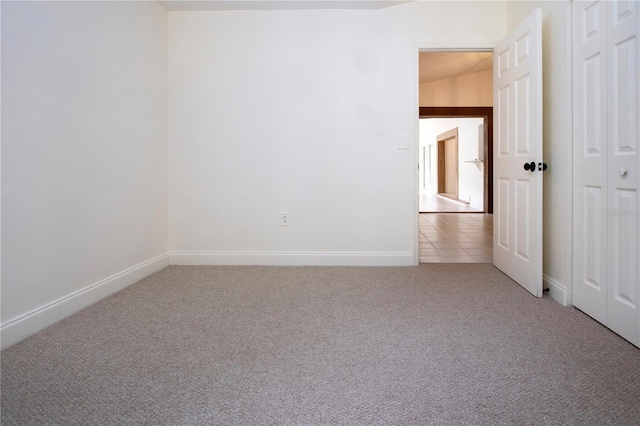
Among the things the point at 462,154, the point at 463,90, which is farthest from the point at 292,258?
the point at 462,154

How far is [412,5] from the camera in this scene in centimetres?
361

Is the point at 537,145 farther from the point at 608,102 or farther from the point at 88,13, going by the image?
the point at 88,13

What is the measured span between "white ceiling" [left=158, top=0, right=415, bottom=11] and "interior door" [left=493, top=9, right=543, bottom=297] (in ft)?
3.78

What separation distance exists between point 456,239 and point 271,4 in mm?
3453

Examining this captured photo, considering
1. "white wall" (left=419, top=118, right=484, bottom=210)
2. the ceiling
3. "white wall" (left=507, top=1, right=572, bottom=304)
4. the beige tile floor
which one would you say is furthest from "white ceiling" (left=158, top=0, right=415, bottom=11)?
"white wall" (left=419, top=118, right=484, bottom=210)

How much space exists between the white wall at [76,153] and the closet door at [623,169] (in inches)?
119

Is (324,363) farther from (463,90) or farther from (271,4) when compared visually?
(463,90)

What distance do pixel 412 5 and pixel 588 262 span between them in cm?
260

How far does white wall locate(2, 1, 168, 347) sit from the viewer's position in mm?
2039

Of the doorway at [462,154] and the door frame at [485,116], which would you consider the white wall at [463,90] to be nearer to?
the doorway at [462,154]

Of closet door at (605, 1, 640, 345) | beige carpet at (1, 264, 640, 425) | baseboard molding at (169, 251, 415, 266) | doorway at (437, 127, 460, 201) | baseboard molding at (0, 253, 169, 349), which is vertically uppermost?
doorway at (437, 127, 460, 201)

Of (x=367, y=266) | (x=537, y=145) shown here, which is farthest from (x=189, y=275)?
(x=537, y=145)

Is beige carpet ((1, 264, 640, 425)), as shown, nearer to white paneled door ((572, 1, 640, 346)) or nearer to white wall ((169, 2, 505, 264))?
white paneled door ((572, 1, 640, 346))

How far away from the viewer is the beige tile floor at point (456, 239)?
4075mm
